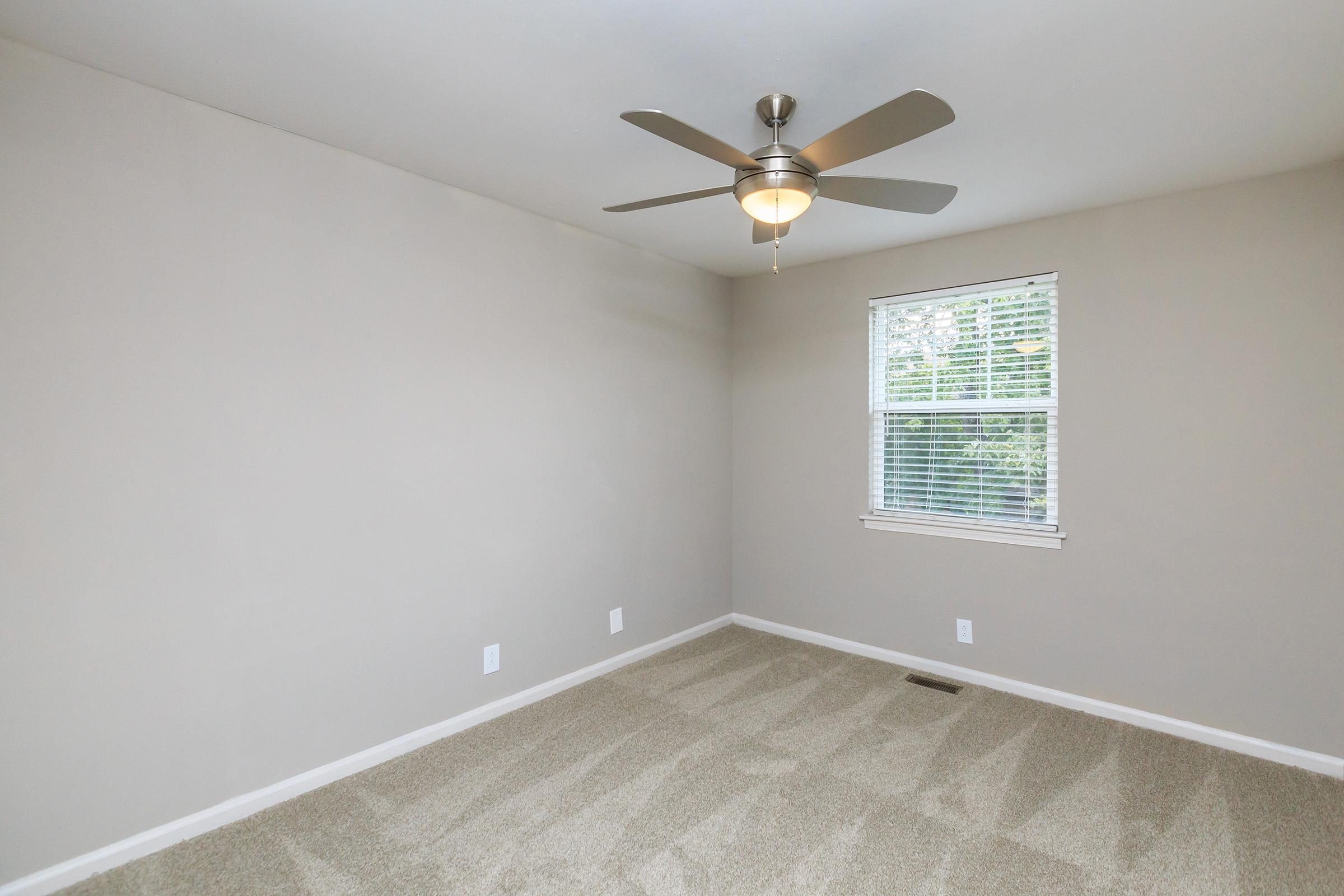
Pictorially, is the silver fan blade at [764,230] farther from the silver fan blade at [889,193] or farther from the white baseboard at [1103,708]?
the white baseboard at [1103,708]

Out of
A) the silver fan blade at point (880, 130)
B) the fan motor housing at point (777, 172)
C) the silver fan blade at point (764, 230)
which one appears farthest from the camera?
the silver fan blade at point (764, 230)

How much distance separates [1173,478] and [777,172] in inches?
87.9

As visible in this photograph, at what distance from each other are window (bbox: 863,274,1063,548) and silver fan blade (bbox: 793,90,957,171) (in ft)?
6.18

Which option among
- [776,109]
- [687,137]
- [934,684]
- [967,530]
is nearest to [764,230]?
[776,109]

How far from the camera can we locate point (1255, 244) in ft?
8.38

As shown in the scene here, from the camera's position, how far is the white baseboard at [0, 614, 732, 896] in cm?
180

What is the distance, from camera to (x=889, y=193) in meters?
1.89

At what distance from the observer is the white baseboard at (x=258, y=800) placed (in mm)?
1802

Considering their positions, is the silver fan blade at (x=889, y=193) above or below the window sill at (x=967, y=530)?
above

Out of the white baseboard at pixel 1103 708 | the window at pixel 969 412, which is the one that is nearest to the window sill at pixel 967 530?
the window at pixel 969 412

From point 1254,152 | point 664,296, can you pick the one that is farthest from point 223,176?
point 1254,152

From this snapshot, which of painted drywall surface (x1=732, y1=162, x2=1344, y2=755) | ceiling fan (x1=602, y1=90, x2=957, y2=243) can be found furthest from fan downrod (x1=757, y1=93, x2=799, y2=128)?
painted drywall surface (x1=732, y1=162, x2=1344, y2=755)

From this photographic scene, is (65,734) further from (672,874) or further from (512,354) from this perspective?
(512,354)

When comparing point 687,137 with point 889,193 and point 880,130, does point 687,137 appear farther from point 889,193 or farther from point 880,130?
point 889,193
